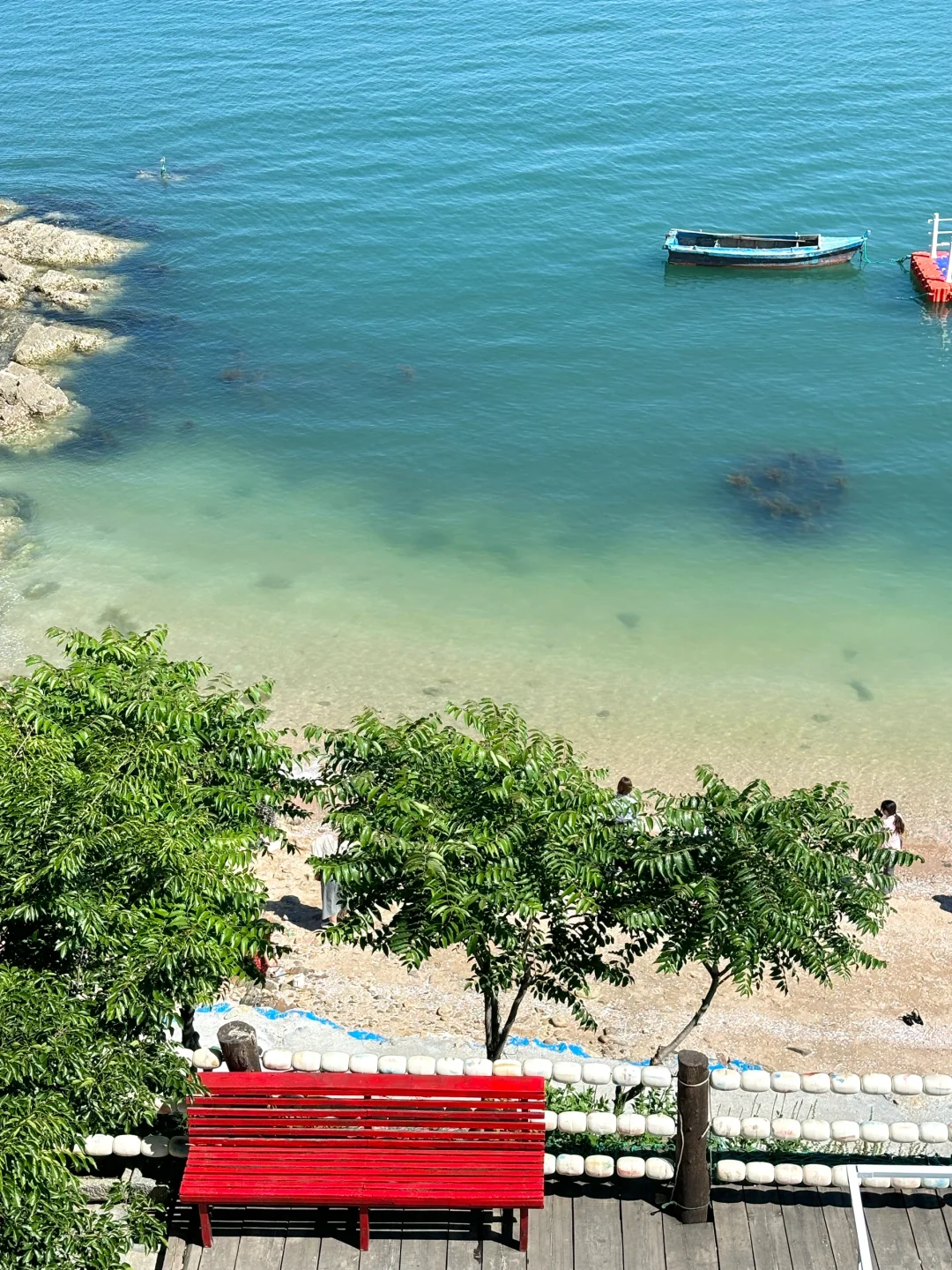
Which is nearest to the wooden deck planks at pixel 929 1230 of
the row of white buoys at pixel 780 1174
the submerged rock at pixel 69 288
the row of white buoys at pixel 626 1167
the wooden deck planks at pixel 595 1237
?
the wooden deck planks at pixel 595 1237

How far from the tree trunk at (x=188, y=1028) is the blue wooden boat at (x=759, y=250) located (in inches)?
1532

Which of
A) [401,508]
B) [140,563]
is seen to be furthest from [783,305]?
[140,563]

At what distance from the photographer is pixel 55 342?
4178 centimetres

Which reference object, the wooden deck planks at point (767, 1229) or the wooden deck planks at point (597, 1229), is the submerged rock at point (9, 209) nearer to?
the wooden deck planks at point (597, 1229)

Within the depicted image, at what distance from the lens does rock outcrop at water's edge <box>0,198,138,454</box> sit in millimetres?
38000

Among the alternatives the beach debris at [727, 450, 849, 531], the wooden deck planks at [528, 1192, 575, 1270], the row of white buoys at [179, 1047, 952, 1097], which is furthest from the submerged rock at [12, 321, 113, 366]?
the wooden deck planks at [528, 1192, 575, 1270]

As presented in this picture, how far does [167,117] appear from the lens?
63.2 metres

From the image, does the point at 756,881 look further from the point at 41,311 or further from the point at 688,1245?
the point at 41,311

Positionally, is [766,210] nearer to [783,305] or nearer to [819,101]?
[783,305]

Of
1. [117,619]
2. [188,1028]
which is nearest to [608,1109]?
[188,1028]

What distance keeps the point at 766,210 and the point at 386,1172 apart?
46.1 meters

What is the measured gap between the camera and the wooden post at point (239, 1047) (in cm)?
1161

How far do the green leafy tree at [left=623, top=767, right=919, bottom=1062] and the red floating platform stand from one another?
120 feet

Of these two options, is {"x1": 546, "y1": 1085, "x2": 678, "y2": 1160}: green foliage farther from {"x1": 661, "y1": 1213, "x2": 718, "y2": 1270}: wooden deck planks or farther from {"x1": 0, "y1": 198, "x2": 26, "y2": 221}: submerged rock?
{"x1": 0, "y1": 198, "x2": 26, "y2": 221}: submerged rock
